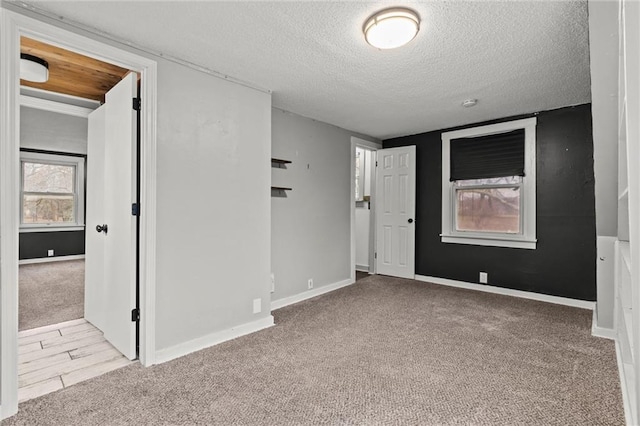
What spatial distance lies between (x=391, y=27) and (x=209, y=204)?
1.86 metres

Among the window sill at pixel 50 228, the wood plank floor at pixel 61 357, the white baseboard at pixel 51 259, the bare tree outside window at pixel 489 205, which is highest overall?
the bare tree outside window at pixel 489 205

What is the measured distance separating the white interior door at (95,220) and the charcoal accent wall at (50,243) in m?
3.53

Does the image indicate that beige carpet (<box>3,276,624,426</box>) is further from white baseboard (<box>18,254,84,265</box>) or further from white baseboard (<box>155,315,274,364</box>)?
white baseboard (<box>18,254,84,265</box>)

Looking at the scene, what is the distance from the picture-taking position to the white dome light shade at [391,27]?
1.87 metres

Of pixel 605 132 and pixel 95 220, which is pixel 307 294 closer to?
pixel 95 220

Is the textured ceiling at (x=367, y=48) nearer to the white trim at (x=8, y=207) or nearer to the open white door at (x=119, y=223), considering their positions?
the white trim at (x=8, y=207)

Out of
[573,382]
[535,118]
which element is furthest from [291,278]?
[535,118]

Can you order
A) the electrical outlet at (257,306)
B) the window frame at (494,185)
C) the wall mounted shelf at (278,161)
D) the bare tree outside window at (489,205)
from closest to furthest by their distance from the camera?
the electrical outlet at (257,306) < the wall mounted shelf at (278,161) < the window frame at (494,185) < the bare tree outside window at (489,205)

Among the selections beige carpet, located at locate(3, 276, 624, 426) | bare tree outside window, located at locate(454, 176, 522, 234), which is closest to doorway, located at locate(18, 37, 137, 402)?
beige carpet, located at locate(3, 276, 624, 426)

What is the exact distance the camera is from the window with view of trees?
17.9 ft

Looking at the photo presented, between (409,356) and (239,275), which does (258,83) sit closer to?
(239,275)

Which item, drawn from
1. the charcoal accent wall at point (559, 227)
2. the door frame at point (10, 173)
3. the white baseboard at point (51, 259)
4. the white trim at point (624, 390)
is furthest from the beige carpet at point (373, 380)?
the white baseboard at point (51, 259)

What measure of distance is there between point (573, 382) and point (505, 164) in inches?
111

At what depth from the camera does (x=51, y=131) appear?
549 centimetres
